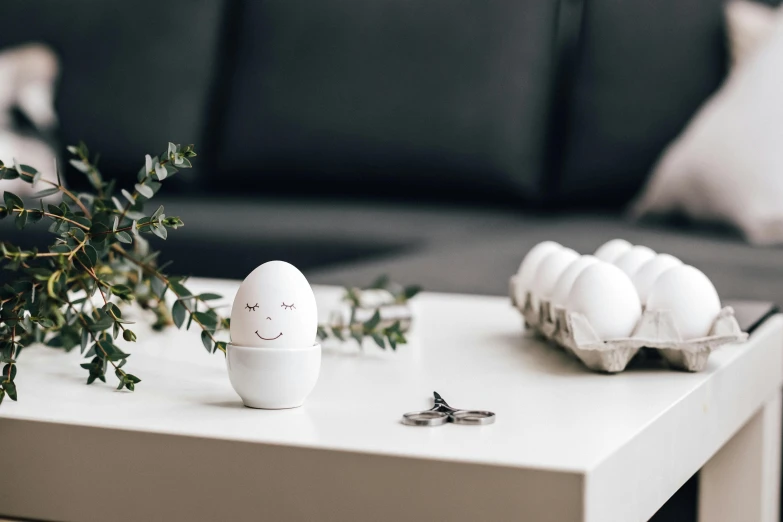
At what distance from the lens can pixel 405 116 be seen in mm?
2342

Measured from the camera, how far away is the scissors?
Answer: 557 millimetres

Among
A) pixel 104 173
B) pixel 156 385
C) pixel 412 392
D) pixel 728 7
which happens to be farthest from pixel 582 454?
pixel 104 173

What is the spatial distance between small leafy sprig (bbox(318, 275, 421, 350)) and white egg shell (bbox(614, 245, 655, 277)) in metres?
0.20

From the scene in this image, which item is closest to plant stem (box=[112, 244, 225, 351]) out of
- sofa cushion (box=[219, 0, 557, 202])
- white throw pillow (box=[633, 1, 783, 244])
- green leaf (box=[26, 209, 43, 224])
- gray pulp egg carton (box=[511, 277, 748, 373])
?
green leaf (box=[26, 209, 43, 224])

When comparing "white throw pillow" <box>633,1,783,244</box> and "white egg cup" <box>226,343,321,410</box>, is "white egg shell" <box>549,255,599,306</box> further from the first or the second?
"white throw pillow" <box>633,1,783,244</box>

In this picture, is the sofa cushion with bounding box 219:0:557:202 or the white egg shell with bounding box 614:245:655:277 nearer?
the white egg shell with bounding box 614:245:655:277

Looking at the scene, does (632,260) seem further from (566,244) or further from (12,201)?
(566,244)

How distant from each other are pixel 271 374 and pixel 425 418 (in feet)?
0.33

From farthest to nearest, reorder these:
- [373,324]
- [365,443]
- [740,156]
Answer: [740,156] → [373,324] → [365,443]

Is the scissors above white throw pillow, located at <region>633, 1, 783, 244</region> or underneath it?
underneath

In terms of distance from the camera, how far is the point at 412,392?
2.19 feet

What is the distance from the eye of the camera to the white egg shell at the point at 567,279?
2.58 ft

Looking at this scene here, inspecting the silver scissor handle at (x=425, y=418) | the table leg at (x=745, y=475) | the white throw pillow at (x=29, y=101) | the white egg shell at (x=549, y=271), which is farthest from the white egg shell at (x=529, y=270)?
the white throw pillow at (x=29, y=101)

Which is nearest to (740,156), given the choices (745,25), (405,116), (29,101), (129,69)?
(745,25)
